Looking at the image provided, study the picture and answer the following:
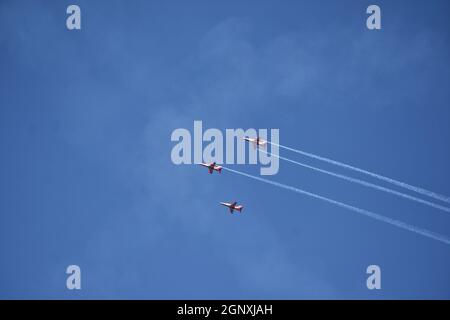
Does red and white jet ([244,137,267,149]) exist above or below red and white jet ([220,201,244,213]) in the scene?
above

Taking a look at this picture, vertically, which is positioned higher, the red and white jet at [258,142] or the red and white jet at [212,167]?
the red and white jet at [258,142]

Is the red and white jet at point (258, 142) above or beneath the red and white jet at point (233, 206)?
above

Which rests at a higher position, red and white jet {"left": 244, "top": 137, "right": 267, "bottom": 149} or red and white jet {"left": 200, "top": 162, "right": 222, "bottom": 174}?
red and white jet {"left": 244, "top": 137, "right": 267, "bottom": 149}

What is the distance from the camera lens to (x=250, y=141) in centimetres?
12100
